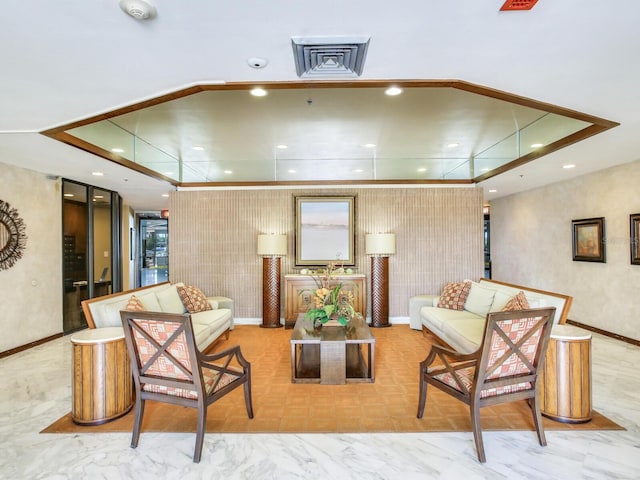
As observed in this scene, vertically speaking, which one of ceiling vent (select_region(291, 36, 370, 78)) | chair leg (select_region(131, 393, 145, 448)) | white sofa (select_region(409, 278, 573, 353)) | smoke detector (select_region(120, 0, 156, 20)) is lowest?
A: chair leg (select_region(131, 393, 145, 448))

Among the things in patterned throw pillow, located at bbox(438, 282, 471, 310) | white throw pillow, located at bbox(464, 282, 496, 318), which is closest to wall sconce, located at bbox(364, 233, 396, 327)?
patterned throw pillow, located at bbox(438, 282, 471, 310)

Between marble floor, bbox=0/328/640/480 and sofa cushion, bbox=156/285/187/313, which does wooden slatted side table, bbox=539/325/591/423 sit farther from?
sofa cushion, bbox=156/285/187/313

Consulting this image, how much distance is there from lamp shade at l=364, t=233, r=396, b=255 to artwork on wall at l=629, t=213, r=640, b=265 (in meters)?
3.36

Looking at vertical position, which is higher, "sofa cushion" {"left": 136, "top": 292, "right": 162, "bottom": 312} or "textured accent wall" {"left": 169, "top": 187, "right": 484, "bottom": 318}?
"textured accent wall" {"left": 169, "top": 187, "right": 484, "bottom": 318}

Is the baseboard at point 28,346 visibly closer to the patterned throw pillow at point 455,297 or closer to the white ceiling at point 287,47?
the white ceiling at point 287,47

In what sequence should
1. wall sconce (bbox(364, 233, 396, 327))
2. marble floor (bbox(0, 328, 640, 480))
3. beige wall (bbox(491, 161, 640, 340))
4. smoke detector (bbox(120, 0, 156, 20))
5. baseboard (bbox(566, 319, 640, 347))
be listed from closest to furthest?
smoke detector (bbox(120, 0, 156, 20)) → marble floor (bbox(0, 328, 640, 480)) → baseboard (bbox(566, 319, 640, 347)) → beige wall (bbox(491, 161, 640, 340)) → wall sconce (bbox(364, 233, 396, 327))

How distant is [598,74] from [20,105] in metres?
4.41

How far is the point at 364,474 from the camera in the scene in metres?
A: 2.00

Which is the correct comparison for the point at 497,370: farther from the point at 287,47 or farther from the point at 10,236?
the point at 10,236

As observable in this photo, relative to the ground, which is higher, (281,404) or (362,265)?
(362,265)

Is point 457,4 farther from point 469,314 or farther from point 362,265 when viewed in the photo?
point 362,265

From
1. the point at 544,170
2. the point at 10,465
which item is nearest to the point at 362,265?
the point at 544,170

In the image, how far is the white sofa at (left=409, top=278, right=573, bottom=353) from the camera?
3.25 m

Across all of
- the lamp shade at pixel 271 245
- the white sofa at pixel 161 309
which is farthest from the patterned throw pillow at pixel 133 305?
the lamp shade at pixel 271 245
